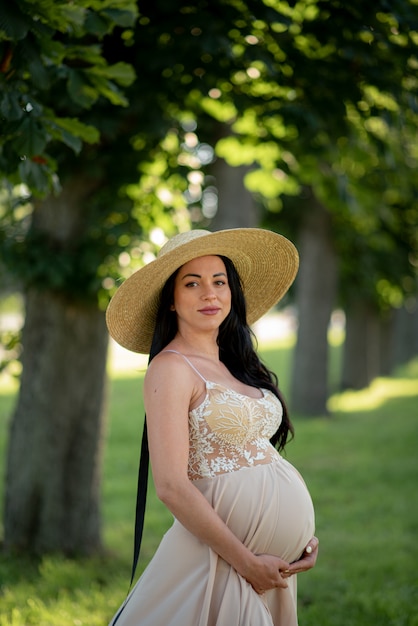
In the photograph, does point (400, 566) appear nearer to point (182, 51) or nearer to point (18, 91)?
point (182, 51)

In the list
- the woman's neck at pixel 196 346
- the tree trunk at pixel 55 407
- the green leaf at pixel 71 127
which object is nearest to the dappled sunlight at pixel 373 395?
the tree trunk at pixel 55 407

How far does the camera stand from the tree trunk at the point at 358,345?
20266 millimetres

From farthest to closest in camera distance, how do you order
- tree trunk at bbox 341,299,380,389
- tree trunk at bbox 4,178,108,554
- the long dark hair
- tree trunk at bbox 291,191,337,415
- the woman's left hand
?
tree trunk at bbox 341,299,380,389, tree trunk at bbox 291,191,337,415, tree trunk at bbox 4,178,108,554, the long dark hair, the woman's left hand

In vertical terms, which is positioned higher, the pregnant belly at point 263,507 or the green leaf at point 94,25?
the green leaf at point 94,25

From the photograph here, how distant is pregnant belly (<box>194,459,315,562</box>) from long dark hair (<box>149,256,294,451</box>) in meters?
0.36

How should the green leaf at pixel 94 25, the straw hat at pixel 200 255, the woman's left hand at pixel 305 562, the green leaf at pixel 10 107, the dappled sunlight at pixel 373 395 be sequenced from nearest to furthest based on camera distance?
the woman's left hand at pixel 305 562, the straw hat at pixel 200 255, the green leaf at pixel 10 107, the green leaf at pixel 94 25, the dappled sunlight at pixel 373 395

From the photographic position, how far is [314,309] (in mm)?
15875

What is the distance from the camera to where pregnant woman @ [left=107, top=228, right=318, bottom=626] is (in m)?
2.78

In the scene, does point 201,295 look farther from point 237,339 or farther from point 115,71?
point 115,71

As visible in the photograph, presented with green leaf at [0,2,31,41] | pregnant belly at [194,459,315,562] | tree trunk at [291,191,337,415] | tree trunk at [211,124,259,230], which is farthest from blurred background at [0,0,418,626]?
tree trunk at [291,191,337,415]

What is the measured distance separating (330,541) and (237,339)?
15.0 ft

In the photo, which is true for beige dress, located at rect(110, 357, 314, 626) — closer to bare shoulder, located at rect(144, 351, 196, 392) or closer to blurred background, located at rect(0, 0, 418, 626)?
bare shoulder, located at rect(144, 351, 196, 392)

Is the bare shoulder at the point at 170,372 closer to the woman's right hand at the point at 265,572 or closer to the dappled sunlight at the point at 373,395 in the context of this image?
the woman's right hand at the point at 265,572

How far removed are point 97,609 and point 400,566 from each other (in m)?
2.47
